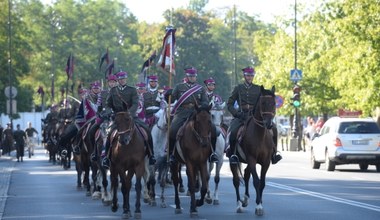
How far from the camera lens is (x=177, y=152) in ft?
69.1

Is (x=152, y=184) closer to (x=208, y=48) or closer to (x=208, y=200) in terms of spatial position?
(x=208, y=200)

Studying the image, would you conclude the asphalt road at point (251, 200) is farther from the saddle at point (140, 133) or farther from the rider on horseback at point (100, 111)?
the saddle at point (140, 133)

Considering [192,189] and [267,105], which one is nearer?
[192,189]

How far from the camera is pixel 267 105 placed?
790 inches

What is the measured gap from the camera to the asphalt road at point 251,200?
19891 millimetres

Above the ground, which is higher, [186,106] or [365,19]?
[365,19]

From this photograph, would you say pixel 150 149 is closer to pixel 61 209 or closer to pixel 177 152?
pixel 177 152

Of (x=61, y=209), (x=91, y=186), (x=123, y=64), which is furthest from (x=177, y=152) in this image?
(x=123, y=64)

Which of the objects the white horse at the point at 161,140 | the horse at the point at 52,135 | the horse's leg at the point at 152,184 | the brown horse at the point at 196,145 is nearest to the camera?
the brown horse at the point at 196,145

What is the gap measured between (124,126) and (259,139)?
2.52 metres

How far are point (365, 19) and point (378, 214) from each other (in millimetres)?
32083

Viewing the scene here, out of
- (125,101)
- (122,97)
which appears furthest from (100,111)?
(125,101)

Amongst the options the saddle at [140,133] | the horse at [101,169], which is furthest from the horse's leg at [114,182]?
the horse at [101,169]

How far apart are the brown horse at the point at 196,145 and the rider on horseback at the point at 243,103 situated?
1092 mm
